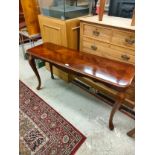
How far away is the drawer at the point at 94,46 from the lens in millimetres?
1618

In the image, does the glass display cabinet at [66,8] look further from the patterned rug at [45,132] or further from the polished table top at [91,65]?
the patterned rug at [45,132]

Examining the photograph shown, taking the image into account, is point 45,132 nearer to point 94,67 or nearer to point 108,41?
point 94,67

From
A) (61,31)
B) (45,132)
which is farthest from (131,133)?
(61,31)

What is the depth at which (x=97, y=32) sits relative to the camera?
1.59m

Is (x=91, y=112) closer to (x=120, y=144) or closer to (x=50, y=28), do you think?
(x=120, y=144)

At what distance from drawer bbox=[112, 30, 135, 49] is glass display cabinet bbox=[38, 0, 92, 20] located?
0.68 metres

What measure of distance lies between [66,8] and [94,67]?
980 mm

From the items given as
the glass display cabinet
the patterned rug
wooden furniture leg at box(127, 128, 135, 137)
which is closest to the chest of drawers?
the glass display cabinet

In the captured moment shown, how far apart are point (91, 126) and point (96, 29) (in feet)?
3.59

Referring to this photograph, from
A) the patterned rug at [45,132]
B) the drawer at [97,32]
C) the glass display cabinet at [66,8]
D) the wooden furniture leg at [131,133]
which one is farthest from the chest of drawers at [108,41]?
the patterned rug at [45,132]

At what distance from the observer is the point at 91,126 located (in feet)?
4.97

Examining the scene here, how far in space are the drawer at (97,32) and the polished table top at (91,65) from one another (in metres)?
0.27

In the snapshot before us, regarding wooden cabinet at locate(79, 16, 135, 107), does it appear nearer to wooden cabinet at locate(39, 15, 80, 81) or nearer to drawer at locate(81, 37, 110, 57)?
drawer at locate(81, 37, 110, 57)
